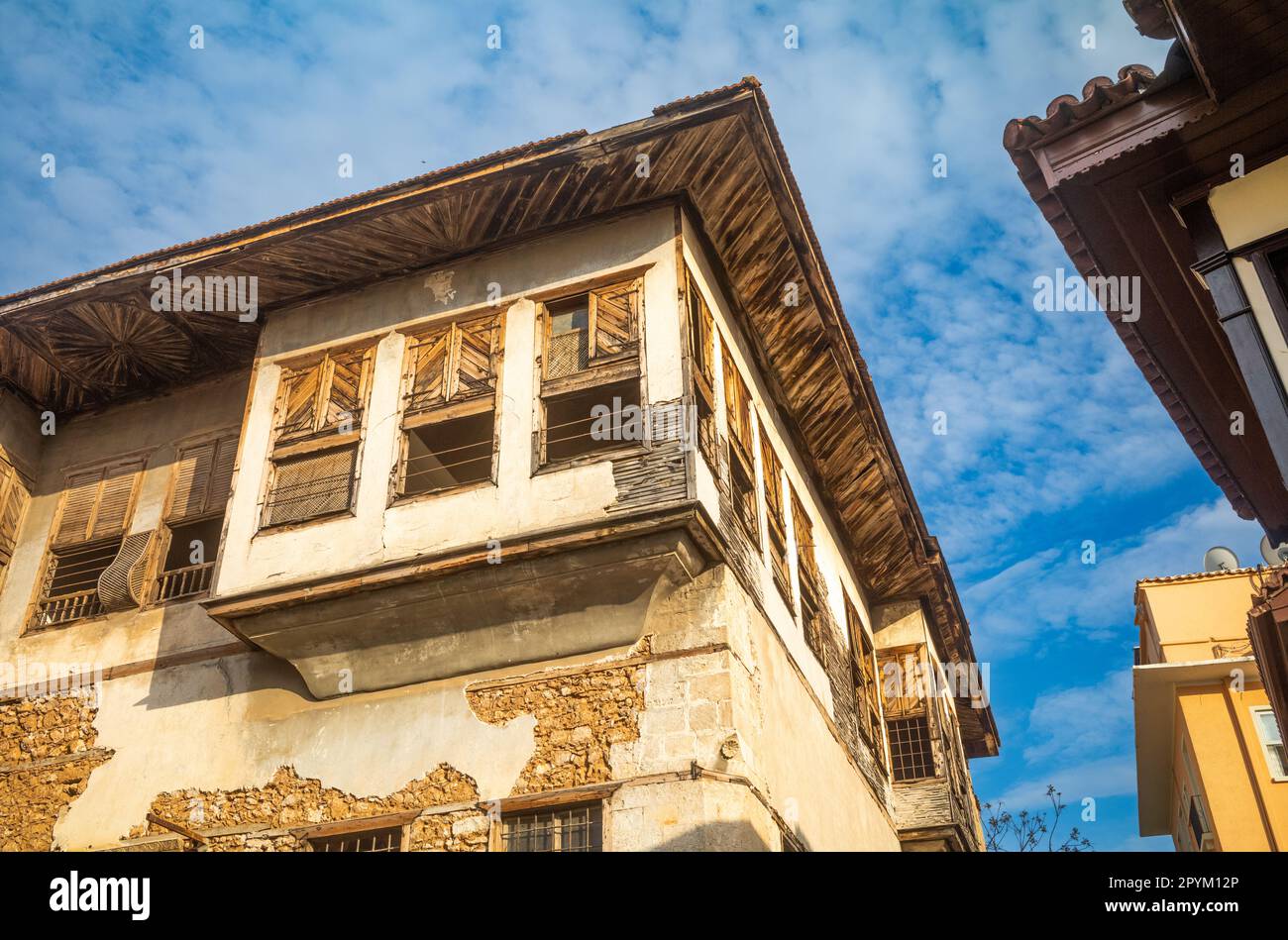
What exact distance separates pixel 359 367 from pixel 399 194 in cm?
208

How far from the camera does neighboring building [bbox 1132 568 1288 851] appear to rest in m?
24.1

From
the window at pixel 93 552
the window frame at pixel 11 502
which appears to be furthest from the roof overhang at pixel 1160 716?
the window frame at pixel 11 502

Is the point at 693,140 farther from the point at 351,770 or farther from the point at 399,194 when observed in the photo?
the point at 351,770

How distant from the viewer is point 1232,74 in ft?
26.6

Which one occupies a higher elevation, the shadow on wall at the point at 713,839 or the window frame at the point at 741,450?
the window frame at the point at 741,450

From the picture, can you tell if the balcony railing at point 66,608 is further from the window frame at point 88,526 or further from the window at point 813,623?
the window at point 813,623

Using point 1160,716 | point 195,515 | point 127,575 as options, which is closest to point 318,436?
point 195,515

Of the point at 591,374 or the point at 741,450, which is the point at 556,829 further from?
the point at 741,450

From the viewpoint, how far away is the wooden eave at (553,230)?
12.7 m

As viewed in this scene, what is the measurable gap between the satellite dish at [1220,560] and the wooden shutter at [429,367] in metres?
23.2

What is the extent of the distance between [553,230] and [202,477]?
223 inches

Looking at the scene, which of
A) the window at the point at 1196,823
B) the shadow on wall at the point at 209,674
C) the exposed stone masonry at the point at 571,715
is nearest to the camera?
the exposed stone masonry at the point at 571,715

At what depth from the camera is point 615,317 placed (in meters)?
Answer: 12.8

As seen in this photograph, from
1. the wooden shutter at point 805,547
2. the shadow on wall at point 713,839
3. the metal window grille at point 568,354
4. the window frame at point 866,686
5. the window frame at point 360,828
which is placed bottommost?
the shadow on wall at point 713,839
